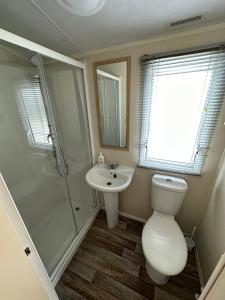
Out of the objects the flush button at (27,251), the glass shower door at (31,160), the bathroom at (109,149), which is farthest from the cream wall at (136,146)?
the flush button at (27,251)

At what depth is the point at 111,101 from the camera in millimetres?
1495

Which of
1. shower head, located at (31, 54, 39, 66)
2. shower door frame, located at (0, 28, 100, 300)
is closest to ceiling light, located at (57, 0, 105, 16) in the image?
shower door frame, located at (0, 28, 100, 300)

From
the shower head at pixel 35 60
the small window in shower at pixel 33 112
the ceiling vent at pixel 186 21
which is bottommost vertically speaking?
the small window in shower at pixel 33 112

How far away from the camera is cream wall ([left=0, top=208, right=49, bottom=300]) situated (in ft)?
1.85

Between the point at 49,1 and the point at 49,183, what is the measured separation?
171cm

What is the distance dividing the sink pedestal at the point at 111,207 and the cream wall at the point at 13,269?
37.2 inches

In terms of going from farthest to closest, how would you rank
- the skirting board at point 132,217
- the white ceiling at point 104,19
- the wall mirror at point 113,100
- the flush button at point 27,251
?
the skirting board at point 132,217 → the wall mirror at point 113,100 → the white ceiling at point 104,19 → the flush button at point 27,251

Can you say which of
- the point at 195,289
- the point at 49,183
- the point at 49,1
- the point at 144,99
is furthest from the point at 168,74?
the point at 195,289

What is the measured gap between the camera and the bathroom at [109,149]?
853mm

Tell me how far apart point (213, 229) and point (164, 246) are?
0.48 m

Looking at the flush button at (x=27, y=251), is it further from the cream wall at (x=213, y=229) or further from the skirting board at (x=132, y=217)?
the skirting board at (x=132, y=217)

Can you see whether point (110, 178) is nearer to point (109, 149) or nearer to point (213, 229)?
point (109, 149)

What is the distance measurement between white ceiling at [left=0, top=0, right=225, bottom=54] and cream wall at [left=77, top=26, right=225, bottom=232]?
9cm

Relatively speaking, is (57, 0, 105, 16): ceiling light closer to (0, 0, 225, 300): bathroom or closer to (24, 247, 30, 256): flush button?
(0, 0, 225, 300): bathroom
